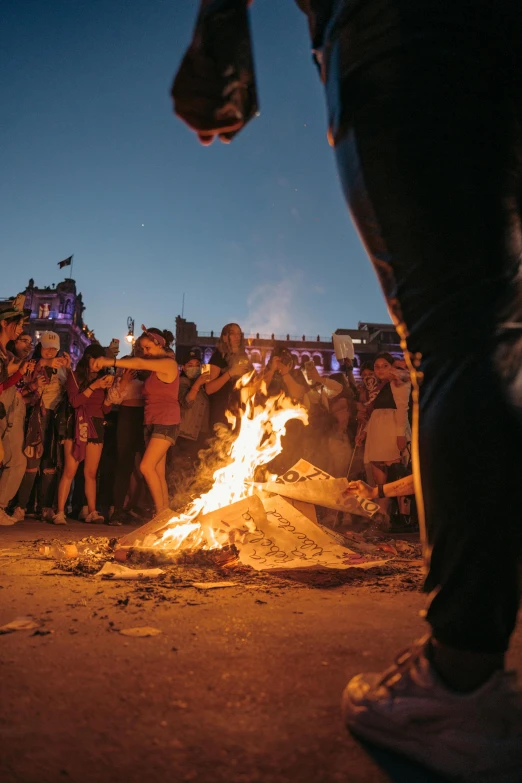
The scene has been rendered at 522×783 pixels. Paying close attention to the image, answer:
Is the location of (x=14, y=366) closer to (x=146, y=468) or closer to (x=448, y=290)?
(x=146, y=468)

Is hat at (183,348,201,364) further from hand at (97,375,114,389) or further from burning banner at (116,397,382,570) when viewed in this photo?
burning banner at (116,397,382,570)

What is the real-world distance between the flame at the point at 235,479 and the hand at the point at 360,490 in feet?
2.39

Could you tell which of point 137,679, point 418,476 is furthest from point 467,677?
→ point 137,679

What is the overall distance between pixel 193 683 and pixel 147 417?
5.06 m

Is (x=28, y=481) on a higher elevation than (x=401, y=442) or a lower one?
lower

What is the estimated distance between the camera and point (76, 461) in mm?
6668

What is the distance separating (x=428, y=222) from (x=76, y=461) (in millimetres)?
6212

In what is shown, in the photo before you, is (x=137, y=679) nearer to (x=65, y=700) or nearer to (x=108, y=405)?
(x=65, y=700)

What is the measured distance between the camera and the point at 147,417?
620cm

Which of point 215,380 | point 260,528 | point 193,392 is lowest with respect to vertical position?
point 260,528

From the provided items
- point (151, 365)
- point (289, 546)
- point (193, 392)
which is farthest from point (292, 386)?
point (289, 546)

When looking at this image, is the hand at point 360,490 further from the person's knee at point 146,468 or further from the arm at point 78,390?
the arm at point 78,390

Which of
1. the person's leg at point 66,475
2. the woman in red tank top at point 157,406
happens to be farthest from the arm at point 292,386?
the person's leg at point 66,475

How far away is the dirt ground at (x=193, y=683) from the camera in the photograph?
93 centimetres
